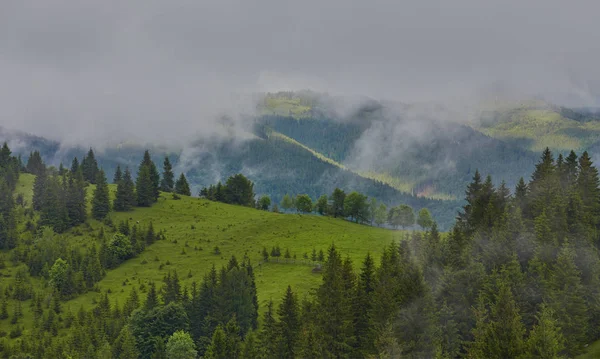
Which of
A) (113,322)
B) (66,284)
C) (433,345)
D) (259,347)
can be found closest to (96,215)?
(66,284)

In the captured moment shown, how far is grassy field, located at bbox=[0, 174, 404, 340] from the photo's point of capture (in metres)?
128

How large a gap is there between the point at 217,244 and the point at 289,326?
84139 millimetres

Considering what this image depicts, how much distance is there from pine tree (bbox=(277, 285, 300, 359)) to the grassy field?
1222 inches

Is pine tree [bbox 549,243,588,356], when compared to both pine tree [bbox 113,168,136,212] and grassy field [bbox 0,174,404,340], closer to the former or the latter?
grassy field [bbox 0,174,404,340]

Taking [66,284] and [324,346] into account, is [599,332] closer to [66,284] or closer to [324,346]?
[324,346]

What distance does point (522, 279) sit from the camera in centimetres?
6819

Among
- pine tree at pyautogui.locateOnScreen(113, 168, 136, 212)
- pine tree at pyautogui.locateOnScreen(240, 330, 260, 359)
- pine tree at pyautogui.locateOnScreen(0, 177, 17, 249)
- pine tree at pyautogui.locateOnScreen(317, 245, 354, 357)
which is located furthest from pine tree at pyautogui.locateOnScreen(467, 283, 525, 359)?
pine tree at pyautogui.locateOnScreen(113, 168, 136, 212)

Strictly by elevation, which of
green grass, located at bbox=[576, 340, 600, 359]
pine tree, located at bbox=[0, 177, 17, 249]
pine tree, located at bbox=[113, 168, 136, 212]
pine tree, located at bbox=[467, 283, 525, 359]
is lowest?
green grass, located at bbox=[576, 340, 600, 359]

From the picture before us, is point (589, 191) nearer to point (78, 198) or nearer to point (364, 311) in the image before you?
point (364, 311)

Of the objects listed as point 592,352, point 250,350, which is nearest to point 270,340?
point 250,350

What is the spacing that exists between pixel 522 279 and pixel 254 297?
56.7 m

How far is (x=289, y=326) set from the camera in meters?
77.5

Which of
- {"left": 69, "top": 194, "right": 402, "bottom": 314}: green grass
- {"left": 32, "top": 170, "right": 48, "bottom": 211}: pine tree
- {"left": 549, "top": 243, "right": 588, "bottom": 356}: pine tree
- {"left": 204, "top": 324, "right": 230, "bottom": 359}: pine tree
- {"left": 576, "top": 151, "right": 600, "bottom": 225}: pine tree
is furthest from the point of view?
{"left": 32, "top": 170, "right": 48, "bottom": 211}: pine tree

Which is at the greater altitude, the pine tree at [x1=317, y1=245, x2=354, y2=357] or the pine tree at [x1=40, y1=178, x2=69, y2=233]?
the pine tree at [x1=40, y1=178, x2=69, y2=233]
